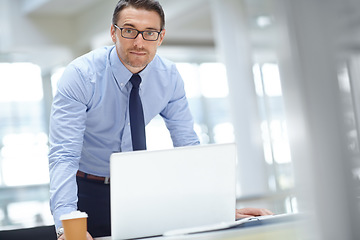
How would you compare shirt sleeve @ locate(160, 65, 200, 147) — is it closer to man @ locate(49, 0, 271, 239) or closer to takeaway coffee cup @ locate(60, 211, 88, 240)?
man @ locate(49, 0, 271, 239)

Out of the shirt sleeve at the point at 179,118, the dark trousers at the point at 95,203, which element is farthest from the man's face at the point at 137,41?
the dark trousers at the point at 95,203

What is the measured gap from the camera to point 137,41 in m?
1.79

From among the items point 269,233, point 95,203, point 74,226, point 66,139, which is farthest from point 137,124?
point 269,233

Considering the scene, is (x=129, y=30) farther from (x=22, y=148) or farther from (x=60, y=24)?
(x=22, y=148)

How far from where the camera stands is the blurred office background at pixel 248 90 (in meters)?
0.28

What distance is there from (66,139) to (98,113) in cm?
26

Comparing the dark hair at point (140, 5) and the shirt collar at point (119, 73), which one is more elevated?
the dark hair at point (140, 5)

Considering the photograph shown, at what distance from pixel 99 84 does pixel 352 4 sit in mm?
1668

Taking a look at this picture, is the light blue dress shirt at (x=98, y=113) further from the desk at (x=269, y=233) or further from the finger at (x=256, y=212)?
the desk at (x=269, y=233)

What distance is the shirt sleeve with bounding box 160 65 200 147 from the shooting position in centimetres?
207

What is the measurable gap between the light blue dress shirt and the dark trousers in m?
0.05

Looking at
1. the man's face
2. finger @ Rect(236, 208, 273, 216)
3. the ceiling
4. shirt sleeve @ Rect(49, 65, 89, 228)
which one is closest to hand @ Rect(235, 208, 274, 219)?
finger @ Rect(236, 208, 273, 216)

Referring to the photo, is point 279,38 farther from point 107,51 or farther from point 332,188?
point 107,51

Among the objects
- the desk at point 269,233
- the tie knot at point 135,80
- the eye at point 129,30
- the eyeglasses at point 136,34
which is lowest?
the desk at point 269,233
